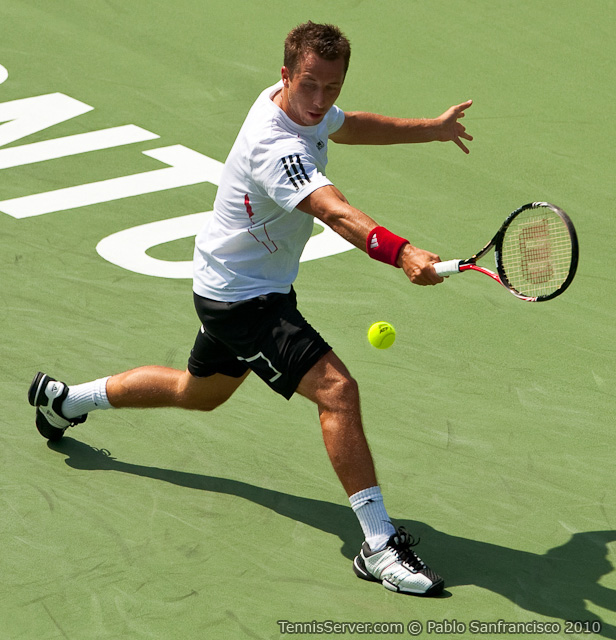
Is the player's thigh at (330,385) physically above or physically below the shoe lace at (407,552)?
above

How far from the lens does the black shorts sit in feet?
17.2

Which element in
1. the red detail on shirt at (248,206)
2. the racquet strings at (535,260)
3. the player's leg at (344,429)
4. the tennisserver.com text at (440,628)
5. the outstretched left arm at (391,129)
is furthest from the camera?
the outstretched left arm at (391,129)

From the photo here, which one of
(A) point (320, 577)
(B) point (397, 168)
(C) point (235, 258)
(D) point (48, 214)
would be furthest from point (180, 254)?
(A) point (320, 577)

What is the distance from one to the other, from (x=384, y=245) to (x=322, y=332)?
2580 mm

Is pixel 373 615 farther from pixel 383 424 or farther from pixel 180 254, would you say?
pixel 180 254

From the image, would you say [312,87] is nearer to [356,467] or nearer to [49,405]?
[356,467]

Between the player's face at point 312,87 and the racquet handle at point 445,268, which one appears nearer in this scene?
the racquet handle at point 445,268

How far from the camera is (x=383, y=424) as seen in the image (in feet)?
21.2

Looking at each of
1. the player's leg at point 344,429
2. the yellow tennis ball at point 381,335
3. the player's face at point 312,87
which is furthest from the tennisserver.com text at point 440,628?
the player's face at point 312,87

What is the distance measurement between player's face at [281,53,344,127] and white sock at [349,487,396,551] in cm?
163

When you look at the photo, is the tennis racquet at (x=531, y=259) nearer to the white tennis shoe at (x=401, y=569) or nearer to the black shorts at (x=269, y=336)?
the black shorts at (x=269, y=336)

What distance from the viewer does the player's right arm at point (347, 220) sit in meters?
4.82

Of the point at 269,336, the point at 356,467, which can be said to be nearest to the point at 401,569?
the point at 356,467

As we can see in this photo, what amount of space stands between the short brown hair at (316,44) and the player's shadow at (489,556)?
2032mm
